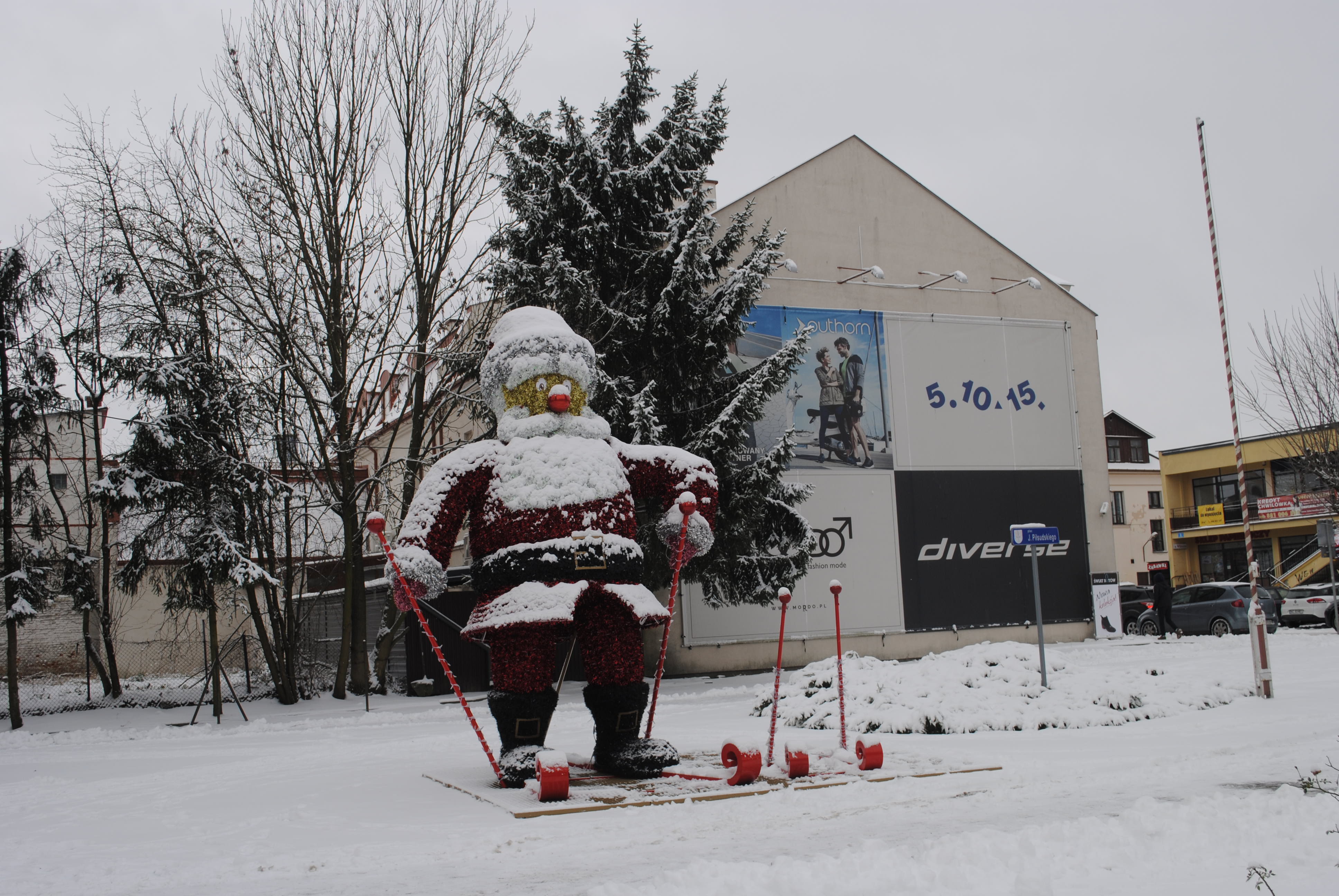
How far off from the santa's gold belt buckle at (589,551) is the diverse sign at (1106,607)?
58.4ft

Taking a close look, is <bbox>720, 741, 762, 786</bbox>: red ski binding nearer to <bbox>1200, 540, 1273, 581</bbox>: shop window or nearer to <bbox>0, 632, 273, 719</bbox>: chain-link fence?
<bbox>0, 632, 273, 719</bbox>: chain-link fence

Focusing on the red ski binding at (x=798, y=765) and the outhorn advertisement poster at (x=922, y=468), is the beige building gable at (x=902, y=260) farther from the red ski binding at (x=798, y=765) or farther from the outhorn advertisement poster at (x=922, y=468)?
the red ski binding at (x=798, y=765)

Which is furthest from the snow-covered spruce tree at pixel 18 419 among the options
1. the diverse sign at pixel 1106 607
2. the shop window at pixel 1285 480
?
the shop window at pixel 1285 480

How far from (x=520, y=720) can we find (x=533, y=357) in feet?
7.30

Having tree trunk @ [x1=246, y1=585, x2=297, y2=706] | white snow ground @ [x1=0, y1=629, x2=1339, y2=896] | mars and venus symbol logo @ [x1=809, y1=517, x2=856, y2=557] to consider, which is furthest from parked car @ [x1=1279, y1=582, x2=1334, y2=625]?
tree trunk @ [x1=246, y1=585, x2=297, y2=706]

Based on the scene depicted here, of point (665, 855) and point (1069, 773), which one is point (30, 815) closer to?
point (665, 855)

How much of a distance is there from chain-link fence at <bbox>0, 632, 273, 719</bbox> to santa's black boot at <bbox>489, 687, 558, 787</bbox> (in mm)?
7648

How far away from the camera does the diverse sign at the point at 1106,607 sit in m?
21.2

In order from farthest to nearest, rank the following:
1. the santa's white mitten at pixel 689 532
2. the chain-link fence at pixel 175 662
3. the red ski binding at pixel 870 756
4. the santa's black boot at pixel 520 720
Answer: the chain-link fence at pixel 175 662
the santa's white mitten at pixel 689 532
the red ski binding at pixel 870 756
the santa's black boot at pixel 520 720

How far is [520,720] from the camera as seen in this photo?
6.05m

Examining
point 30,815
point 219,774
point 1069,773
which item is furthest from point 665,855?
point 219,774

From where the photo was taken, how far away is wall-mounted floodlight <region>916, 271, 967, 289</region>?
20484 millimetres

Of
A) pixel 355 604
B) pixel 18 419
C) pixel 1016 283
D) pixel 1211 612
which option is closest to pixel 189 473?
pixel 18 419

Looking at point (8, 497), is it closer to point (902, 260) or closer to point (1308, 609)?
point (902, 260)
